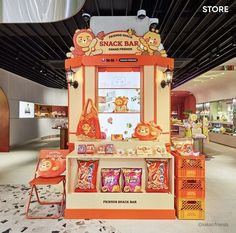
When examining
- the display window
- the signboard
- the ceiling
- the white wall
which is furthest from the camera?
the signboard

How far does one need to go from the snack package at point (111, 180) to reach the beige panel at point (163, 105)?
4.98ft

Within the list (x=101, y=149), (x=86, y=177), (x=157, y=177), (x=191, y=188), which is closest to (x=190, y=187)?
(x=191, y=188)

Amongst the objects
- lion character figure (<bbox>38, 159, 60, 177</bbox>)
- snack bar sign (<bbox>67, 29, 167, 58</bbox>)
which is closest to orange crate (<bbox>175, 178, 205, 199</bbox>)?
lion character figure (<bbox>38, 159, 60, 177</bbox>)

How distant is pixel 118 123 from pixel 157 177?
1760 mm

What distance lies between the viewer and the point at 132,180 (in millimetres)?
3738

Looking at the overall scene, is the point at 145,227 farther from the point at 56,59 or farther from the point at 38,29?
the point at 56,59

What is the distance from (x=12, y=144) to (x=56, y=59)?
4428 millimetres

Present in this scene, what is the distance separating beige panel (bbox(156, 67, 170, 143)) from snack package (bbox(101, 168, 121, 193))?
4.98ft

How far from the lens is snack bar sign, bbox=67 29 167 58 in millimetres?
4934

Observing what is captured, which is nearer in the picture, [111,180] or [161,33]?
[111,180]

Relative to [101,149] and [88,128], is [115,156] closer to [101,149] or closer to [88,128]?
[101,149]

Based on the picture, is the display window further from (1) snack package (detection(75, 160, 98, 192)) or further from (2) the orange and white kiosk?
(1) snack package (detection(75, 160, 98, 192))

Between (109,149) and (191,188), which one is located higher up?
(109,149)

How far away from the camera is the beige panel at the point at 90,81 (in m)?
4.92
